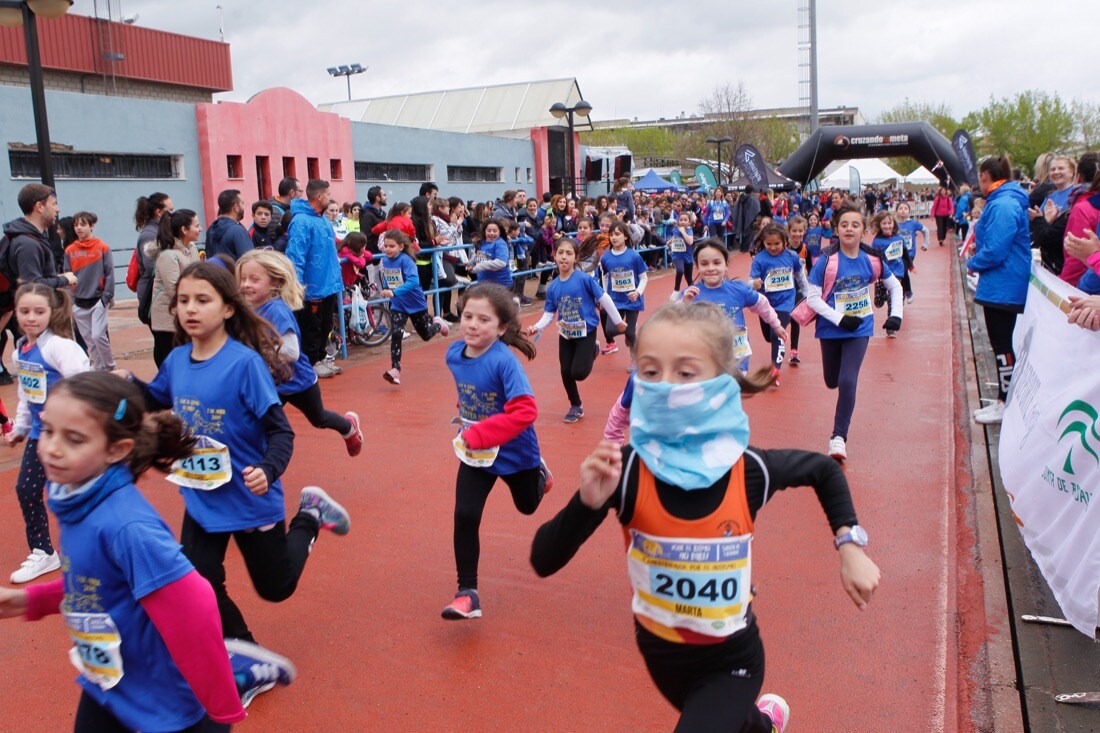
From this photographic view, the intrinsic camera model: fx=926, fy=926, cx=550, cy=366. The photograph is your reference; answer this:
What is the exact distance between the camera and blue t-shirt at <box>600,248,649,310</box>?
387 inches

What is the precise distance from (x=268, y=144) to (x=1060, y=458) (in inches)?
878

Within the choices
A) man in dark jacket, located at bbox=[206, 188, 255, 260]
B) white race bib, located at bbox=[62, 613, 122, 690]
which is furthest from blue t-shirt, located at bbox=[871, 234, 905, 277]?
white race bib, located at bbox=[62, 613, 122, 690]

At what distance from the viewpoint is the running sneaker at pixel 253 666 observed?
10.9ft

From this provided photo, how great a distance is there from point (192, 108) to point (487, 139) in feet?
46.4

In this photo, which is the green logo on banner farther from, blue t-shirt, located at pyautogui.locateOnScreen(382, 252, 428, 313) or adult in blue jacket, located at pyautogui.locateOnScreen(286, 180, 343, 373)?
adult in blue jacket, located at pyautogui.locateOnScreen(286, 180, 343, 373)

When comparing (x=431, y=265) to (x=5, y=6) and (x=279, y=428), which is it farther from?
(x=279, y=428)

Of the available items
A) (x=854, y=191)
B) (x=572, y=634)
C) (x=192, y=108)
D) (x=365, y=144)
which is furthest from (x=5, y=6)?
(x=854, y=191)

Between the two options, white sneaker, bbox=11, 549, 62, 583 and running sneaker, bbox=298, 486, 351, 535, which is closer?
running sneaker, bbox=298, 486, 351, 535

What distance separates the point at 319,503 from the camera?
13.1ft

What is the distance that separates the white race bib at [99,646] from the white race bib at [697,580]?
137 centimetres

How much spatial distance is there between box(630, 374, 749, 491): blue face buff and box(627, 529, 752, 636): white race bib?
194 millimetres

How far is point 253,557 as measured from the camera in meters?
3.60

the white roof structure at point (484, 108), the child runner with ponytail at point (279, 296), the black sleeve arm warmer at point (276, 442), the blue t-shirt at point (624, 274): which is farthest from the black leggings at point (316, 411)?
the white roof structure at point (484, 108)

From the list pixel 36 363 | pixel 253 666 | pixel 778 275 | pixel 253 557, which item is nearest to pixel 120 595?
pixel 253 666
